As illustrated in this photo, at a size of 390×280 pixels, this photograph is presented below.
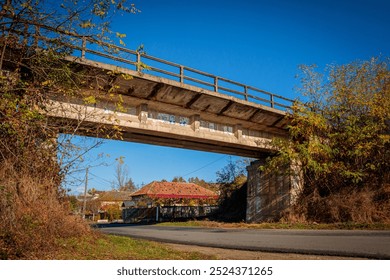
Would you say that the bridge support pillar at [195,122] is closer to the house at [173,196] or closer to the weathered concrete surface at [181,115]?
the weathered concrete surface at [181,115]

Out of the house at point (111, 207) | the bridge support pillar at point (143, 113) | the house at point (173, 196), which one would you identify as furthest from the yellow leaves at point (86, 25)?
the house at point (111, 207)

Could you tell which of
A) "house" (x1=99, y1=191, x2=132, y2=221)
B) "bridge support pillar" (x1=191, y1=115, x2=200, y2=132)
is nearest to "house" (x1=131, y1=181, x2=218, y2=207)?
"house" (x1=99, y1=191, x2=132, y2=221)

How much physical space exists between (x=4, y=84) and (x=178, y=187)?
4354 centimetres

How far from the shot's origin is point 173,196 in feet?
132

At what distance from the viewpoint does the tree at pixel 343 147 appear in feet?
54.7

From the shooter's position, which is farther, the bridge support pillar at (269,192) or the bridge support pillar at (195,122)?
the bridge support pillar at (269,192)

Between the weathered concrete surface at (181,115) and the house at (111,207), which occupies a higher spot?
the weathered concrete surface at (181,115)

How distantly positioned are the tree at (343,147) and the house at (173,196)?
706 inches

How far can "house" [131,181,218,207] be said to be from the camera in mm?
35281

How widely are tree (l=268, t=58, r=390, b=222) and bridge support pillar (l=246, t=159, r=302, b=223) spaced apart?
635 mm

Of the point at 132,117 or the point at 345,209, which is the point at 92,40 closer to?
the point at 132,117

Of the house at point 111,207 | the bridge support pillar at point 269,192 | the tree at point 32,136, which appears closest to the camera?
the tree at point 32,136

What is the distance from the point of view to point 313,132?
18.5m

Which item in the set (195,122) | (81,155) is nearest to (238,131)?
(195,122)
